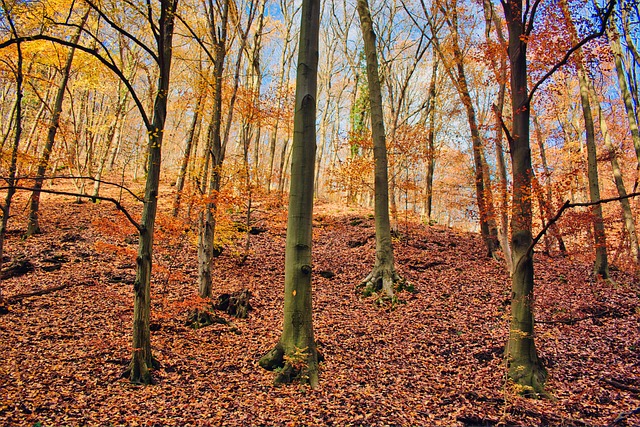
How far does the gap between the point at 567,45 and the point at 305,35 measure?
7.01m

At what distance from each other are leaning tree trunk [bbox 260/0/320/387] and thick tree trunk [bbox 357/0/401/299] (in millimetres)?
3900

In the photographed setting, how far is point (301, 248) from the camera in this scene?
481 cm

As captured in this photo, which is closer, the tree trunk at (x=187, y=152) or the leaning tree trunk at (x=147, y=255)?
the leaning tree trunk at (x=147, y=255)

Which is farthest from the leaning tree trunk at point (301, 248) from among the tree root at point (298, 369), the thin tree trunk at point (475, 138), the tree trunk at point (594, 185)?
the tree trunk at point (594, 185)

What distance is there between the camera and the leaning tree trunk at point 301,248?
4.80m

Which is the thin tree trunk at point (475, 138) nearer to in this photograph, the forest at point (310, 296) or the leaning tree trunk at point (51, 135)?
the forest at point (310, 296)

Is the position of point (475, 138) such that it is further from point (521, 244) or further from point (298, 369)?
point (298, 369)

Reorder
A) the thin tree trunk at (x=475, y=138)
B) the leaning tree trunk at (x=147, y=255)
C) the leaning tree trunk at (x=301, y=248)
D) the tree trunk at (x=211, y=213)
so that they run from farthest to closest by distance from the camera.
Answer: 1. the thin tree trunk at (x=475, y=138)
2. the tree trunk at (x=211, y=213)
3. the leaning tree trunk at (x=301, y=248)
4. the leaning tree trunk at (x=147, y=255)

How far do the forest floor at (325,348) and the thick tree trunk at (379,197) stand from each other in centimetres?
58

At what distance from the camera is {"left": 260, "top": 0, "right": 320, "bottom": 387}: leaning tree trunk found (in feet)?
15.8

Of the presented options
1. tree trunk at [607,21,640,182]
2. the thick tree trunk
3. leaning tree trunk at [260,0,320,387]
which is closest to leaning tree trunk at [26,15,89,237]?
the thick tree trunk

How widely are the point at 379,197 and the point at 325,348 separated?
3977mm

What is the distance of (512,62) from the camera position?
515 centimetres

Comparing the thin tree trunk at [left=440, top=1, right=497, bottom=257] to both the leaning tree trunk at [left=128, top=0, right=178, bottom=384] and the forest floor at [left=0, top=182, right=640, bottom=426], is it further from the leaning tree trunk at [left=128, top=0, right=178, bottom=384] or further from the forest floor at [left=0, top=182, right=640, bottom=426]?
the leaning tree trunk at [left=128, top=0, right=178, bottom=384]
